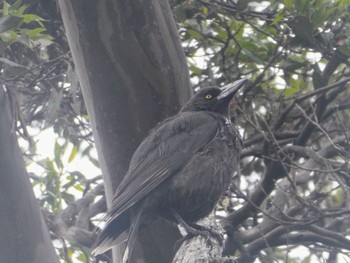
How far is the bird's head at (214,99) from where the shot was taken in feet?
16.7

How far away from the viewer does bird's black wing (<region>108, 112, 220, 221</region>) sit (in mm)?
4446

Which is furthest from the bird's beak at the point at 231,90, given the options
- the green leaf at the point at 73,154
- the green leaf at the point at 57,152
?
the green leaf at the point at 73,154

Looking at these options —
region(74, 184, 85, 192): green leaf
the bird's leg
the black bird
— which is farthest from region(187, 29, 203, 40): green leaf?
the bird's leg

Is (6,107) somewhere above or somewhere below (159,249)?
above

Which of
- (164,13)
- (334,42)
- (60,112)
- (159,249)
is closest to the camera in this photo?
(159,249)

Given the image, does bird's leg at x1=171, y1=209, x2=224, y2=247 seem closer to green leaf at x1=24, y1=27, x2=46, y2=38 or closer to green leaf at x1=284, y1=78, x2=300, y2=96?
green leaf at x1=24, y1=27, x2=46, y2=38

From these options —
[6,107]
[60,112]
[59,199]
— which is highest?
[6,107]

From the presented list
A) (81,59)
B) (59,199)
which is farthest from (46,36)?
(59,199)

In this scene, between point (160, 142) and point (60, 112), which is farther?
point (60, 112)

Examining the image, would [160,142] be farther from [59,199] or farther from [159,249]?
[59,199]

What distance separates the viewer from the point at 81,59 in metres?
4.86

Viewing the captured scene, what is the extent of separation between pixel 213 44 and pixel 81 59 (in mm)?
1811

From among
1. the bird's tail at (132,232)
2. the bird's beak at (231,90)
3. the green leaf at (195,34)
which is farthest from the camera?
the green leaf at (195,34)

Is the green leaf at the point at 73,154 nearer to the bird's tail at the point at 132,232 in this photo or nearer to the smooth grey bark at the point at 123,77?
the smooth grey bark at the point at 123,77
